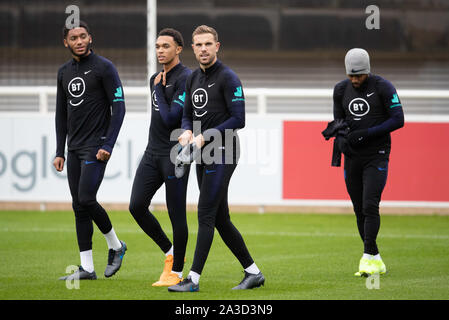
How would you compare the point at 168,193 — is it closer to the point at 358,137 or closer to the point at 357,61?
the point at 358,137

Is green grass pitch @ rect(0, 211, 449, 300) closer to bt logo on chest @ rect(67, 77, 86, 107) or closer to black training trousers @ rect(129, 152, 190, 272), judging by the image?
black training trousers @ rect(129, 152, 190, 272)

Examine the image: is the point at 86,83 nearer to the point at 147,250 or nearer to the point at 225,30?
the point at 147,250

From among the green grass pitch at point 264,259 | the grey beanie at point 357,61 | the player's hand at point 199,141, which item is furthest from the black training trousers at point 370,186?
the player's hand at point 199,141

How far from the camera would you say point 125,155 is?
13508 mm

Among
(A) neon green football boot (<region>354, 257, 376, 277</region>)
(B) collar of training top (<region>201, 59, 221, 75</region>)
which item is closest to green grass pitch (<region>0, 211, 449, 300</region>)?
(A) neon green football boot (<region>354, 257, 376, 277</region>)

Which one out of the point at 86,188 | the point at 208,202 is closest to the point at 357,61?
the point at 208,202

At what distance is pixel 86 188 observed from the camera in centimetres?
752

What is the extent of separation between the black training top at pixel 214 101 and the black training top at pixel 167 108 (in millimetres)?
169

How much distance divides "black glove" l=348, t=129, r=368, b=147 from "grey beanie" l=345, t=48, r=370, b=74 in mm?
527

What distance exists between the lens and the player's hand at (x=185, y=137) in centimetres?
685

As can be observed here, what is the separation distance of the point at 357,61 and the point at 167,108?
1790mm

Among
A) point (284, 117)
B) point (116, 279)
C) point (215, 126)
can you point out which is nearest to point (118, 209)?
point (284, 117)

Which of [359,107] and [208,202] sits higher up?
[359,107]

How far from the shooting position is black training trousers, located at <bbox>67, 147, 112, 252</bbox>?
24.7ft
